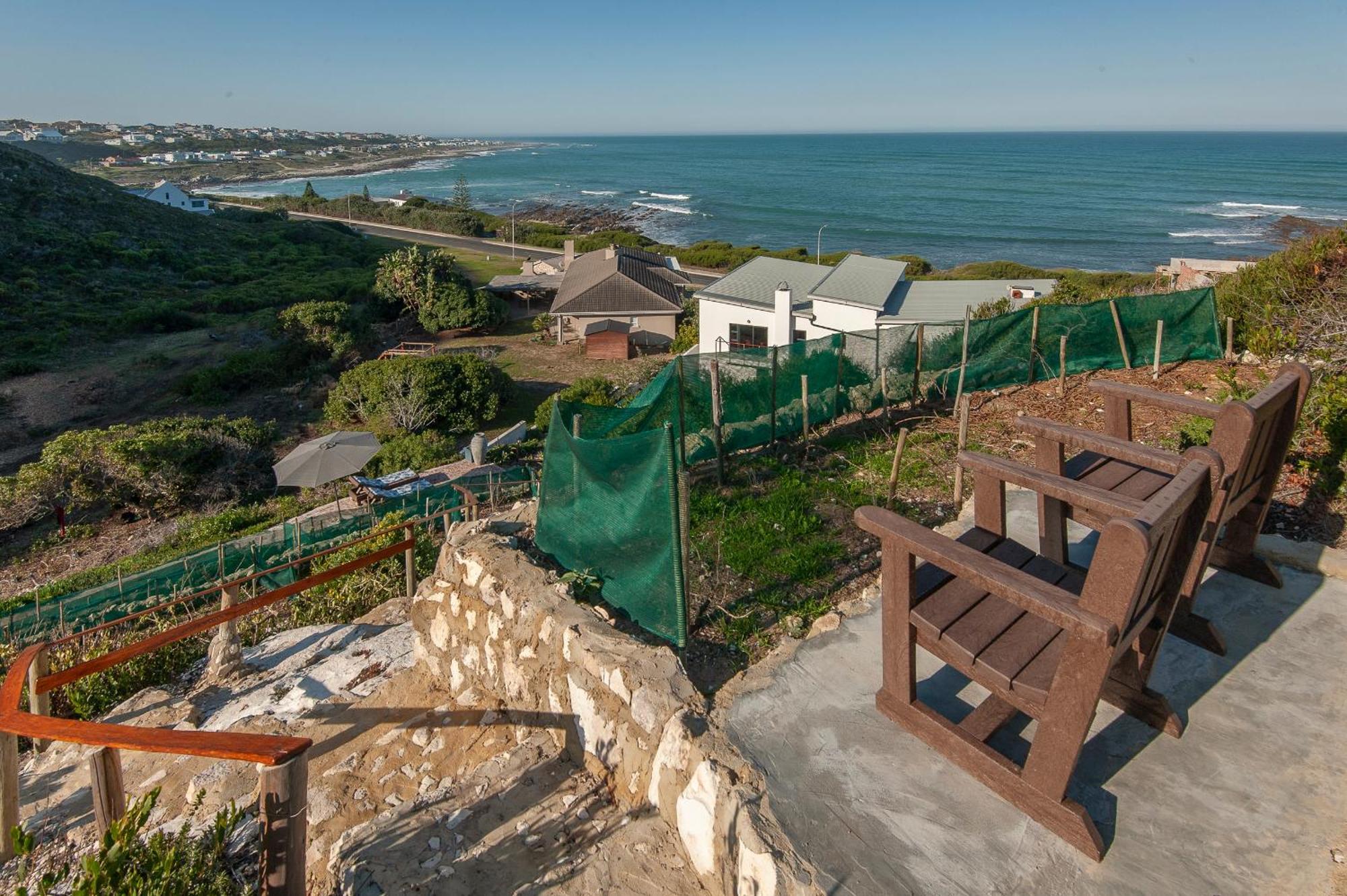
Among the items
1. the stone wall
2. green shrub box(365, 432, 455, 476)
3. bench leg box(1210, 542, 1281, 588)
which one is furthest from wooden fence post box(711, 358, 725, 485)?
green shrub box(365, 432, 455, 476)

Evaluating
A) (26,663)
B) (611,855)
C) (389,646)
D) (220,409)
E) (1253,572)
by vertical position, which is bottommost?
(220,409)

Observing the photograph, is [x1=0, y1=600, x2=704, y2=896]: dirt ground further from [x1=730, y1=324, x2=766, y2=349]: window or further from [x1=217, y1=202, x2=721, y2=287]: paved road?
[x1=217, y1=202, x2=721, y2=287]: paved road

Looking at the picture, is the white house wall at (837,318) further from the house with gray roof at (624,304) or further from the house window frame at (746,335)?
the house with gray roof at (624,304)

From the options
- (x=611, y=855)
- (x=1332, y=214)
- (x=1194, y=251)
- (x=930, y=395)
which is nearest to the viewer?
(x=611, y=855)

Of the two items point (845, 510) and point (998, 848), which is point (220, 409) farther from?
point (998, 848)

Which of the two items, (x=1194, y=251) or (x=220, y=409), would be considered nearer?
(x=220, y=409)

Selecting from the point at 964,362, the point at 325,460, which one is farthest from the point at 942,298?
the point at 325,460

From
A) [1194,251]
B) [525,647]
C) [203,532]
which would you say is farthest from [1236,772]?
[1194,251]
